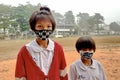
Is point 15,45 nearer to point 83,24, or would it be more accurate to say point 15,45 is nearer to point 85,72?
point 85,72

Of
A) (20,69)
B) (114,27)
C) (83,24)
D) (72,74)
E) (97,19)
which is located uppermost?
(97,19)

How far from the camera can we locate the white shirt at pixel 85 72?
263 centimetres

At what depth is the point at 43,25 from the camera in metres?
2.18

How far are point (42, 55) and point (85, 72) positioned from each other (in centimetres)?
65

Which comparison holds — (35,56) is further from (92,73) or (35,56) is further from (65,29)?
(65,29)

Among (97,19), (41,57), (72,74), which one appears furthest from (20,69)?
(97,19)

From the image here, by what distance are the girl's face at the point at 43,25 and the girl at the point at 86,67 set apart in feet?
2.01

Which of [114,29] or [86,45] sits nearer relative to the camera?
[86,45]

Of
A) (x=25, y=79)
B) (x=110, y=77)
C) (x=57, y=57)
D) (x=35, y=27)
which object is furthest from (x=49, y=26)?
(x=110, y=77)

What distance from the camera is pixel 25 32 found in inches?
1742

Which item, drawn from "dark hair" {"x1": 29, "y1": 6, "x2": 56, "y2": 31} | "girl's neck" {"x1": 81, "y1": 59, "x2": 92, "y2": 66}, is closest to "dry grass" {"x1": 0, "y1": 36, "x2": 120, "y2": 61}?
"girl's neck" {"x1": 81, "y1": 59, "x2": 92, "y2": 66}

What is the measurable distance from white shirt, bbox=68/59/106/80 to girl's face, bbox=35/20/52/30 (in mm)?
654

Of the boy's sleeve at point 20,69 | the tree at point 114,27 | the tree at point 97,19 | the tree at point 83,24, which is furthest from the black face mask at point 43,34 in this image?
the tree at point 114,27

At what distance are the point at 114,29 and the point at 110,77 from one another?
175 ft
